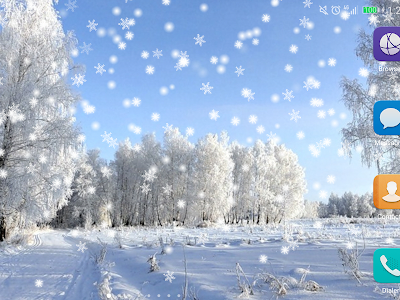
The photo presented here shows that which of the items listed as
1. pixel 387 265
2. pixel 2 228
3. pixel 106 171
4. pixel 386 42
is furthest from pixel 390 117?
pixel 106 171

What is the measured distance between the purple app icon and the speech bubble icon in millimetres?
829

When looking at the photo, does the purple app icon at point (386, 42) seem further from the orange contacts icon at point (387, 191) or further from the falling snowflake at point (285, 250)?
the falling snowflake at point (285, 250)

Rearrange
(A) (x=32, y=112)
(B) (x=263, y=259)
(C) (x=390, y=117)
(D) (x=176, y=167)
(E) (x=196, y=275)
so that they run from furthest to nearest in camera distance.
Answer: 1. (D) (x=176, y=167)
2. (A) (x=32, y=112)
3. (B) (x=263, y=259)
4. (E) (x=196, y=275)
5. (C) (x=390, y=117)

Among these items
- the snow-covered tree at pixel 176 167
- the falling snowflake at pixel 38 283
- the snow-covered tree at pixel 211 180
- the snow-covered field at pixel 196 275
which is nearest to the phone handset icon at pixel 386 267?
the snow-covered field at pixel 196 275

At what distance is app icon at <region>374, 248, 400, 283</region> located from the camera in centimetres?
246

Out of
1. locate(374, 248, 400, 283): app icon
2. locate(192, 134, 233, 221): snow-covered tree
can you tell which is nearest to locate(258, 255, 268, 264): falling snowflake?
locate(374, 248, 400, 283): app icon

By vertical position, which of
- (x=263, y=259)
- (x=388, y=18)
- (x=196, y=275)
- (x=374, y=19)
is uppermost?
(x=374, y=19)

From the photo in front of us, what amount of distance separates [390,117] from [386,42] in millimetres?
1066

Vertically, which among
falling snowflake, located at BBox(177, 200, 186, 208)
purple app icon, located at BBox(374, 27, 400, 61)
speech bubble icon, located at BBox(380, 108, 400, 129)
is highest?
purple app icon, located at BBox(374, 27, 400, 61)

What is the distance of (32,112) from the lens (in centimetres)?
1151

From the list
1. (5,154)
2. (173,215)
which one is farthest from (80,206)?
(5,154)

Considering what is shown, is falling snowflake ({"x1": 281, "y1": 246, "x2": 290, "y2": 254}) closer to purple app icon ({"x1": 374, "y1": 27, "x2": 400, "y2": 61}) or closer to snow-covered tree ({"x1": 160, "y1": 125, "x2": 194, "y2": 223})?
purple app icon ({"x1": 374, "y1": 27, "x2": 400, "y2": 61})

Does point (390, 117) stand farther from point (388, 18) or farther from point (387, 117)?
point (388, 18)

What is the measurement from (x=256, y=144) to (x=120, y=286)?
3292 centimetres
